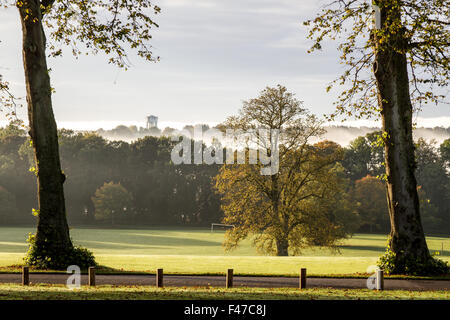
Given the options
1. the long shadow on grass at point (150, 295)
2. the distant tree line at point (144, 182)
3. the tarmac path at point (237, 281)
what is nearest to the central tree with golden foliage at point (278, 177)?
the tarmac path at point (237, 281)

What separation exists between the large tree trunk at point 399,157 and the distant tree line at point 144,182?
7015 centimetres

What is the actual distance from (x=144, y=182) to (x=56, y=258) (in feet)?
256

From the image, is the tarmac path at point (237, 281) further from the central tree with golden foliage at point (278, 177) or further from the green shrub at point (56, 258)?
the central tree with golden foliage at point (278, 177)

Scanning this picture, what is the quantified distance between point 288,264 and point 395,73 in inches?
388

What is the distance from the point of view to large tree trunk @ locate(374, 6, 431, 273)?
2122cm

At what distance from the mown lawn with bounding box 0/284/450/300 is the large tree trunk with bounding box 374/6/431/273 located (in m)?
4.75

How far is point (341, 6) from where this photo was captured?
21797 mm

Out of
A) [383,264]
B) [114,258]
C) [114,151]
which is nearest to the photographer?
[383,264]

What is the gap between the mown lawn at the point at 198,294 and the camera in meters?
14.0

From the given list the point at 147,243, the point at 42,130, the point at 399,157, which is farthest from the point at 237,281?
the point at 147,243

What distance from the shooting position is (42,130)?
2278 centimetres

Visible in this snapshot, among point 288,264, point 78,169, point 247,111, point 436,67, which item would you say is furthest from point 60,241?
point 78,169

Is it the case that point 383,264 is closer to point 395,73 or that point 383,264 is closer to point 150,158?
point 395,73

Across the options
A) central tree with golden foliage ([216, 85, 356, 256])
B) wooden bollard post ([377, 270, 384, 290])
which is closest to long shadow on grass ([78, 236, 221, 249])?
central tree with golden foliage ([216, 85, 356, 256])
